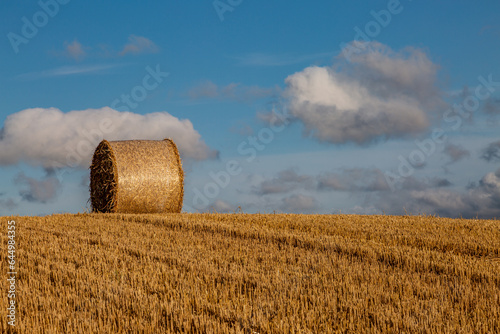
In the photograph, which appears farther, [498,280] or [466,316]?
[498,280]

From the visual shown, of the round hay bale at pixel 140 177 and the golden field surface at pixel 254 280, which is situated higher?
the round hay bale at pixel 140 177

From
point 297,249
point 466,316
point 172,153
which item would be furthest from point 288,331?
point 172,153

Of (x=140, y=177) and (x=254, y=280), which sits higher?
(x=140, y=177)

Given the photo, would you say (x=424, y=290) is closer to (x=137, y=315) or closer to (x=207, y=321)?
(x=207, y=321)

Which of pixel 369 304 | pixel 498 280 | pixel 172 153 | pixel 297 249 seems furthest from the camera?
pixel 172 153

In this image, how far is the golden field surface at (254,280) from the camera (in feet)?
17.5

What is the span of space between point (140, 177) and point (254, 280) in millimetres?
9568

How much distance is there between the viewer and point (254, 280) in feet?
22.7

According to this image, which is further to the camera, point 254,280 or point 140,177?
point 140,177

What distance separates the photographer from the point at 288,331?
16.4ft

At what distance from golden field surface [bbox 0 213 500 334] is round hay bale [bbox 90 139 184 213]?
347 centimetres

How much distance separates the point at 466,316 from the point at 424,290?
1.05m

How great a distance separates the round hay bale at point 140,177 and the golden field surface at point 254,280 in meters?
3.47

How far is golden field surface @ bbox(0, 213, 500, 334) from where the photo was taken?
5.33 meters
